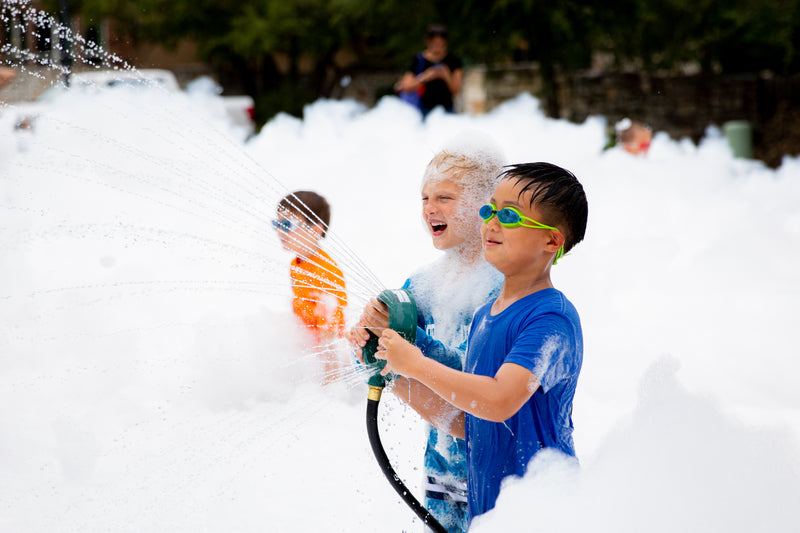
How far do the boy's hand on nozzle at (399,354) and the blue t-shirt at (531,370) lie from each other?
16 cm

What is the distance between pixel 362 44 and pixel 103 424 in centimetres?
1805

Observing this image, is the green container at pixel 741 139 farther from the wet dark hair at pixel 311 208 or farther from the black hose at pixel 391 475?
the black hose at pixel 391 475

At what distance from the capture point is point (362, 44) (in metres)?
21.0

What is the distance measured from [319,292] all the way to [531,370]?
2.00 m

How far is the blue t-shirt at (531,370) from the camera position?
5.74ft

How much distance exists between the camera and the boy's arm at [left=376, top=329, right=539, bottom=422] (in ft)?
5.61

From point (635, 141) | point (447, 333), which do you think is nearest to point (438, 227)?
point (447, 333)

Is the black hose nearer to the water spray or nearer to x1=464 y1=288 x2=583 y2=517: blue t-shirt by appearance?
the water spray

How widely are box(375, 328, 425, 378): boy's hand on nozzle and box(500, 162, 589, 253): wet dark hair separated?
1.19 ft

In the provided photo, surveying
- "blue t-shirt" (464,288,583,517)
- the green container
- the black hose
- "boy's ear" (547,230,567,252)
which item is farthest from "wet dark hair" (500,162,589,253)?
the green container

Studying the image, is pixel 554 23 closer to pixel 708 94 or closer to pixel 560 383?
pixel 708 94

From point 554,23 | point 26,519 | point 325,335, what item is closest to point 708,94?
point 554,23

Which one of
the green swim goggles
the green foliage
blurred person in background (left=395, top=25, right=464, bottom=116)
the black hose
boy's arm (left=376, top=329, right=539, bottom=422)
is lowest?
the black hose

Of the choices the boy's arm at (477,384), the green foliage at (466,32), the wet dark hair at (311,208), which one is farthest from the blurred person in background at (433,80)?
the boy's arm at (477,384)
